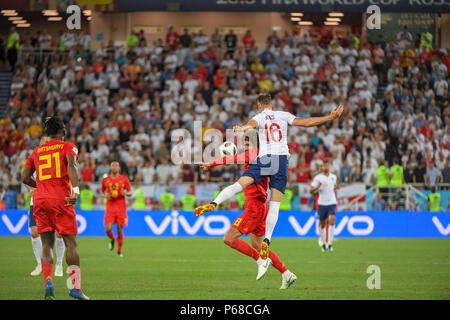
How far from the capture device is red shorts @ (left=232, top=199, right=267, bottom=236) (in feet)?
39.8

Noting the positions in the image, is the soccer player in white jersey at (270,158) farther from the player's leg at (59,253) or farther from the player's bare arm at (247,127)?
the player's leg at (59,253)

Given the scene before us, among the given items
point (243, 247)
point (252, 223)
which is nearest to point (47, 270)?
point (243, 247)

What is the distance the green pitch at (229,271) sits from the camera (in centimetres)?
1225

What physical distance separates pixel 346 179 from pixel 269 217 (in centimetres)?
1509

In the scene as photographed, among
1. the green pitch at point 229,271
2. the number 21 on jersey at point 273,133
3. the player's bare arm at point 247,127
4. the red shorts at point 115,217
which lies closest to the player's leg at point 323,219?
the green pitch at point 229,271

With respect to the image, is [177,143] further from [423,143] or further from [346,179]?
[423,143]

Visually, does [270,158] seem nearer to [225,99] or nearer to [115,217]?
[115,217]

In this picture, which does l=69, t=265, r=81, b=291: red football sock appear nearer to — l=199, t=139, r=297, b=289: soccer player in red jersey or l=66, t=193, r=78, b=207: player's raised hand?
l=66, t=193, r=78, b=207: player's raised hand

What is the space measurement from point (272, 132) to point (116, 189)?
858cm

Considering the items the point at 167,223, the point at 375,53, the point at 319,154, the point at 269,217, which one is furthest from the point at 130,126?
the point at 269,217

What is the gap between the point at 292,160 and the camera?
27109mm

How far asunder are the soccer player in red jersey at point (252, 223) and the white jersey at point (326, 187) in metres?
9.37

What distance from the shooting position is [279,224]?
85.7 ft

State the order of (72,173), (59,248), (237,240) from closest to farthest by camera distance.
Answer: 1. (72,173)
2. (237,240)
3. (59,248)
